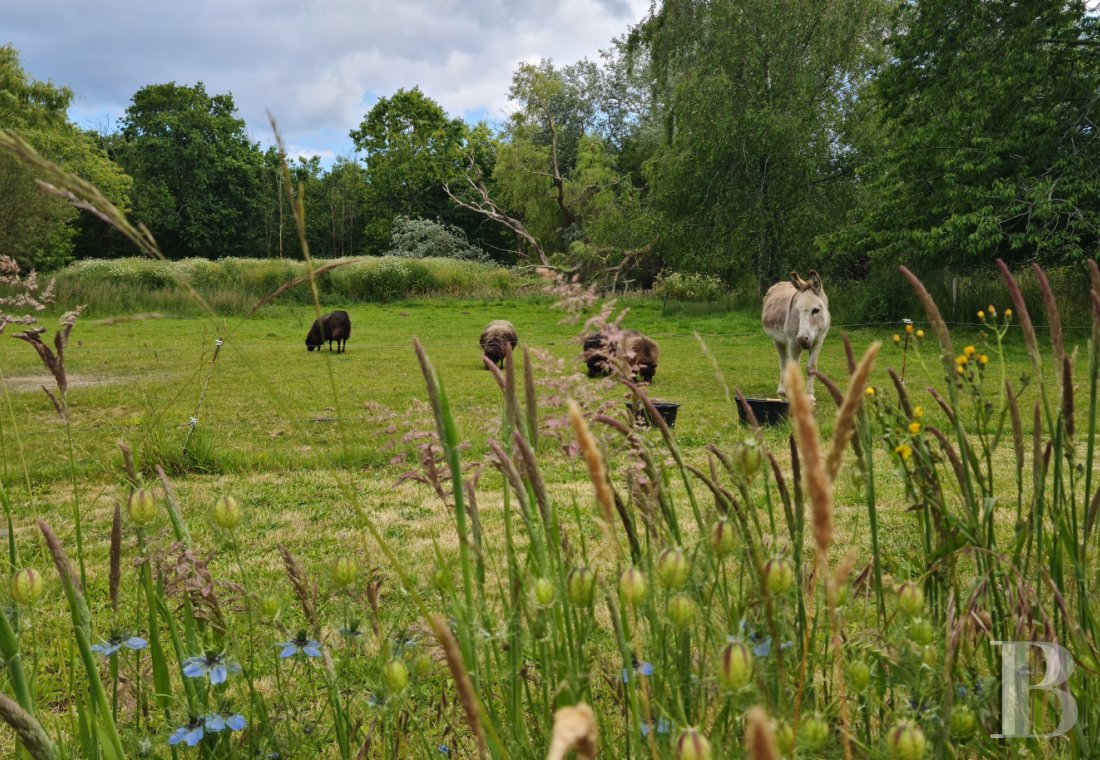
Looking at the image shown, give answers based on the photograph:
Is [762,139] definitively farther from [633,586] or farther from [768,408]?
[633,586]

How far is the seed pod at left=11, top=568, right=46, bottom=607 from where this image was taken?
2.99 feet

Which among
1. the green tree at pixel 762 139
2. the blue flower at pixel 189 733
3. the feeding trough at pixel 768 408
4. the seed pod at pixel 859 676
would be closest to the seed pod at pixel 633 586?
the seed pod at pixel 859 676

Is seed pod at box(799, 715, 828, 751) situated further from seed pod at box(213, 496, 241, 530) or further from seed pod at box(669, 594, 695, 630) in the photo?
seed pod at box(213, 496, 241, 530)

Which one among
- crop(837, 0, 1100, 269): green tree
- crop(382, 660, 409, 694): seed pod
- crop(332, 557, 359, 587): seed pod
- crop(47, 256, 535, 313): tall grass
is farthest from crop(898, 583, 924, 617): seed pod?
crop(47, 256, 535, 313): tall grass

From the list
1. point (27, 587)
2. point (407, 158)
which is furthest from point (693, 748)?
point (407, 158)

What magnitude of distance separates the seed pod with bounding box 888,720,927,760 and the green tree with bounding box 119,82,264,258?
156 feet

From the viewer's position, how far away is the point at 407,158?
42.6 meters

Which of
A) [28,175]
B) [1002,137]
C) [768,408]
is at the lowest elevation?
[768,408]

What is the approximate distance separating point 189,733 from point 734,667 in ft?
2.89

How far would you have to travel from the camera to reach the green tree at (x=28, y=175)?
85.3ft

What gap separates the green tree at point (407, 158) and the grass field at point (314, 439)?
26632 millimetres

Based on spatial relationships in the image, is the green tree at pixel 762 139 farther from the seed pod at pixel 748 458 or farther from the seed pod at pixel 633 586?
the seed pod at pixel 633 586

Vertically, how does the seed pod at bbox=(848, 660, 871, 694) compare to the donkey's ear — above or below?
below

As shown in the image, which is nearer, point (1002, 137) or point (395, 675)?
point (395, 675)
